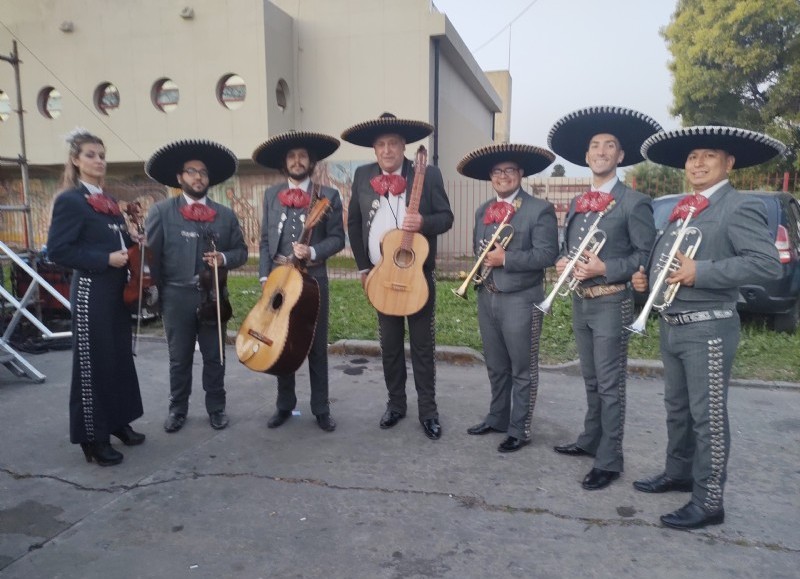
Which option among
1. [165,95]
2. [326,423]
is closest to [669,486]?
[326,423]

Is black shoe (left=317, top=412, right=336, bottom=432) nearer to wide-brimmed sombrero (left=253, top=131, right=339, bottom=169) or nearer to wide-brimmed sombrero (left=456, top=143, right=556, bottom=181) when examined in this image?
wide-brimmed sombrero (left=253, top=131, right=339, bottom=169)

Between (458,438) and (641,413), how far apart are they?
1763mm

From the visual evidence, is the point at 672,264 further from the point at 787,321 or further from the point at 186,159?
the point at 787,321

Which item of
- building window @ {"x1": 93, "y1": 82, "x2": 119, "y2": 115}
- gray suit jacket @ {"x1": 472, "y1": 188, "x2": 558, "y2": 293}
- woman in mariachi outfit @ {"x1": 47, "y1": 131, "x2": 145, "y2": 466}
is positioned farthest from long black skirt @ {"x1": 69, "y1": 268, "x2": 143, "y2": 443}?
building window @ {"x1": 93, "y1": 82, "x2": 119, "y2": 115}

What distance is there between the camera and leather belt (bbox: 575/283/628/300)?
373 centimetres

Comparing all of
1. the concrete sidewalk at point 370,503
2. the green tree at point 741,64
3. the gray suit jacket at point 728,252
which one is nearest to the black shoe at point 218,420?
the concrete sidewalk at point 370,503

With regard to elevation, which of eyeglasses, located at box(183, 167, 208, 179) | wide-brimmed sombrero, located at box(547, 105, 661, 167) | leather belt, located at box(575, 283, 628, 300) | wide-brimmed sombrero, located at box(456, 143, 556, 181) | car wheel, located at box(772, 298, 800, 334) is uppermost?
wide-brimmed sombrero, located at box(547, 105, 661, 167)

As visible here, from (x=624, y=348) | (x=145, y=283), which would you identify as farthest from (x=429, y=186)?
(x=145, y=283)

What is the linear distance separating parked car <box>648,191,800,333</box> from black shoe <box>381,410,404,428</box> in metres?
4.24

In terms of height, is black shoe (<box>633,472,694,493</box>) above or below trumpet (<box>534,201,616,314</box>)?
below

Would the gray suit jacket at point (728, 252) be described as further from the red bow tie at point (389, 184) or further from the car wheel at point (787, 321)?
the car wheel at point (787, 321)

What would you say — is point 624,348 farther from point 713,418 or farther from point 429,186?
point 429,186

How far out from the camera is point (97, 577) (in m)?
2.91

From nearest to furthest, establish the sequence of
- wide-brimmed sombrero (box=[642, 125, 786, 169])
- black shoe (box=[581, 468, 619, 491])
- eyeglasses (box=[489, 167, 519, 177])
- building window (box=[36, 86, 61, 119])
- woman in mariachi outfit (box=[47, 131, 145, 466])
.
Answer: wide-brimmed sombrero (box=[642, 125, 786, 169])
black shoe (box=[581, 468, 619, 491])
woman in mariachi outfit (box=[47, 131, 145, 466])
eyeglasses (box=[489, 167, 519, 177])
building window (box=[36, 86, 61, 119])
